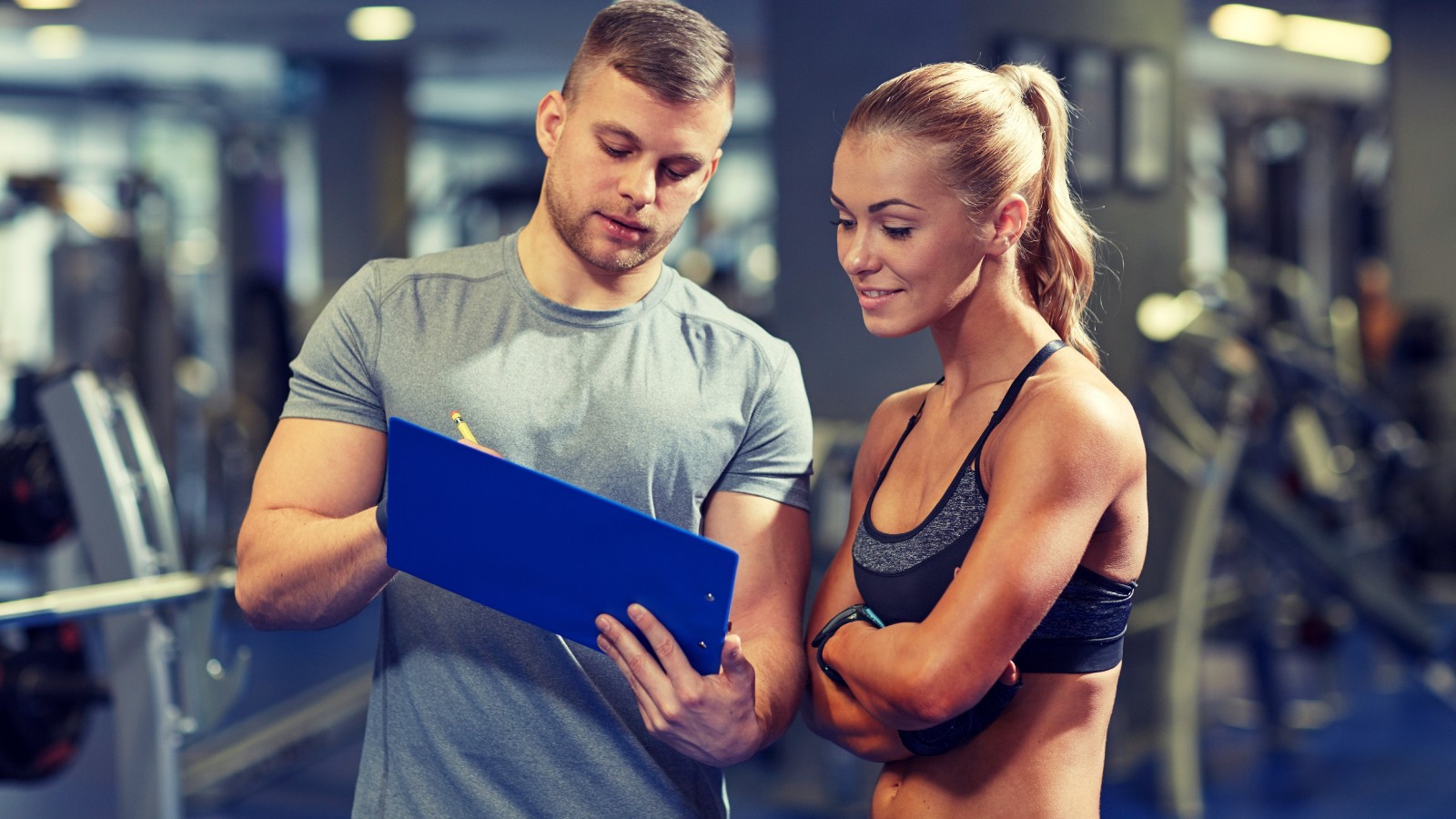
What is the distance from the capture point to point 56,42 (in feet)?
30.1

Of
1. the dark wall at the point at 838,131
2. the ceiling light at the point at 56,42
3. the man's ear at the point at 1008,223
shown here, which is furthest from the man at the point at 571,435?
the ceiling light at the point at 56,42

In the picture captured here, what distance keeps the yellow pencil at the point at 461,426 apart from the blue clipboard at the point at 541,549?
0.11 metres

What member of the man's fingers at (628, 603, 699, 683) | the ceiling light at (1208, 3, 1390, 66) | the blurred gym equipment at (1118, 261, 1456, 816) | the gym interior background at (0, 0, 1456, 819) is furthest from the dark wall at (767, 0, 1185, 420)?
the ceiling light at (1208, 3, 1390, 66)

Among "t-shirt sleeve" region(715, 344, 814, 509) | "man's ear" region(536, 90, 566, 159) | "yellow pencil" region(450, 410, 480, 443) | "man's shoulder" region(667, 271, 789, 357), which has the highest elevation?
"man's ear" region(536, 90, 566, 159)

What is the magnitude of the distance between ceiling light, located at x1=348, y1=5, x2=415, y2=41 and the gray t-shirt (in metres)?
6.37

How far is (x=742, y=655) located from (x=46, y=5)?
278 inches

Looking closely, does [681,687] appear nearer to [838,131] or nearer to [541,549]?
[541,549]

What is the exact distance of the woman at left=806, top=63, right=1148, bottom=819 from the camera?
4.23 ft

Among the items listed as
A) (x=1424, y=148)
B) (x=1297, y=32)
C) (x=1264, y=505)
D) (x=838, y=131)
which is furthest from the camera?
(x=1297, y=32)

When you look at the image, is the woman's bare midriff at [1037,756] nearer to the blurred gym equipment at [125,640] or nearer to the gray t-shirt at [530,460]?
the gray t-shirt at [530,460]

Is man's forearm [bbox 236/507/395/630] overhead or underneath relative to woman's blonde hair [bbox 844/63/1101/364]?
underneath

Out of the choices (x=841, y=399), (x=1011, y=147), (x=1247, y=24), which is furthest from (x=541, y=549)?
(x=1247, y=24)

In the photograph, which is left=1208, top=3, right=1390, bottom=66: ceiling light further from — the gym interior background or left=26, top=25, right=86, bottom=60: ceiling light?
left=26, top=25, right=86, bottom=60: ceiling light

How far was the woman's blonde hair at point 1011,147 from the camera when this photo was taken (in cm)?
136
